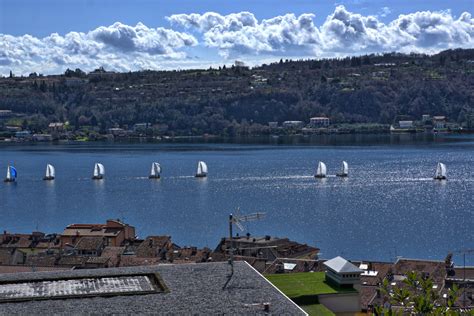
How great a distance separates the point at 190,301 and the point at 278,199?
47959 millimetres

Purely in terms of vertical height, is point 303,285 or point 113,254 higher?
point 303,285

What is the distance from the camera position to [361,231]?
44.4 metres

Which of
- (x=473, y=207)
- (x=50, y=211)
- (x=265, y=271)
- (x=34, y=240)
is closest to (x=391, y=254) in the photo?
(x=265, y=271)

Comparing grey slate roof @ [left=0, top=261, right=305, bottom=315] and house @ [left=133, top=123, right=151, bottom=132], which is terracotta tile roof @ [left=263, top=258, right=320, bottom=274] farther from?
house @ [left=133, top=123, right=151, bottom=132]

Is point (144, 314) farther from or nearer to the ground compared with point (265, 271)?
farther from the ground

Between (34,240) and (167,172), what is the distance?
48.9 metres

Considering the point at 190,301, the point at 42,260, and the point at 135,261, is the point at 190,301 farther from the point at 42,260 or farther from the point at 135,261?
the point at 42,260

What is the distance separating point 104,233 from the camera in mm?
36531

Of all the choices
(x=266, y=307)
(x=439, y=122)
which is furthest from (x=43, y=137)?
(x=266, y=307)

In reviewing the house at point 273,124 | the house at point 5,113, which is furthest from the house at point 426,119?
the house at point 5,113

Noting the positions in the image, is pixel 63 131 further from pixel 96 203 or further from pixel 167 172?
pixel 96 203

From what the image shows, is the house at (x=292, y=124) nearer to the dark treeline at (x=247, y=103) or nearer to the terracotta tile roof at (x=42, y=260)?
the dark treeline at (x=247, y=103)

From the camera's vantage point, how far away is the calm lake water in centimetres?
4294

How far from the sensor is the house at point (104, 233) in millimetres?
35344
